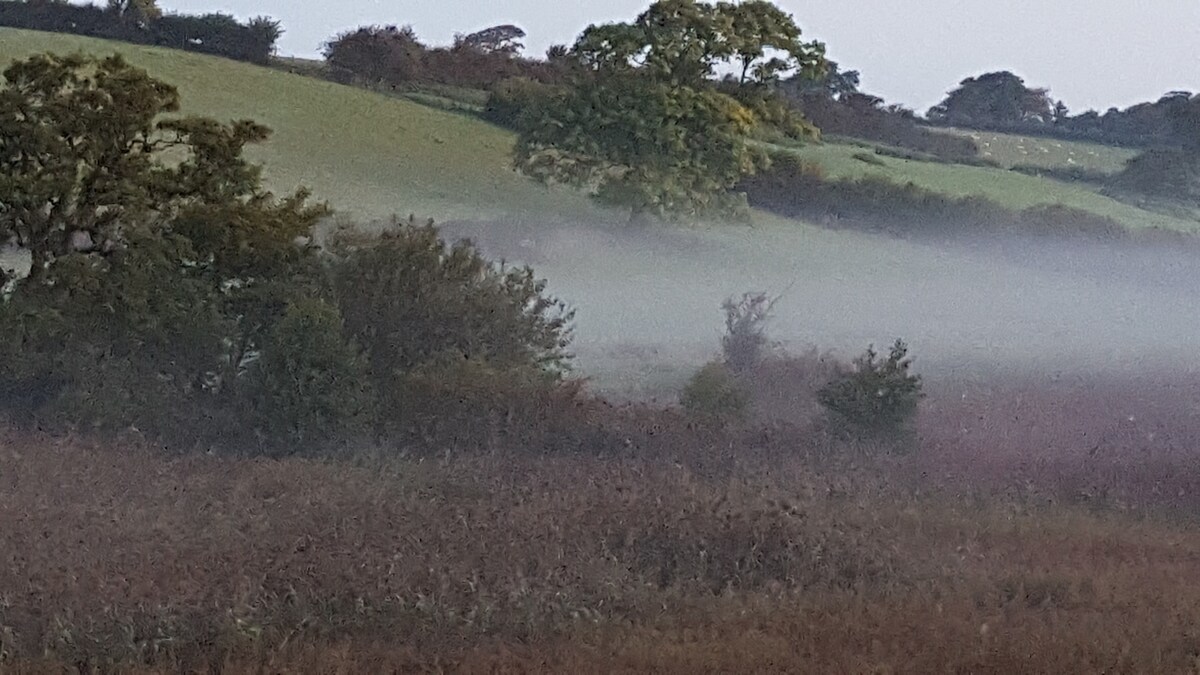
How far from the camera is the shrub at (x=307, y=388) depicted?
13.6m

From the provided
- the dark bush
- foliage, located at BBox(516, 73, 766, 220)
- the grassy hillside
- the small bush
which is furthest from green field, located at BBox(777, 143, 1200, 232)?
the grassy hillside

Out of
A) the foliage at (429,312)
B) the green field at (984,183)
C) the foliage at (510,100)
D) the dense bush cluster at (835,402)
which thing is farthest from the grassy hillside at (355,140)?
the foliage at (429,312)

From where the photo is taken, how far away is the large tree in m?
38.3

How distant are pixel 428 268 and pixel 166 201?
10.1 ft

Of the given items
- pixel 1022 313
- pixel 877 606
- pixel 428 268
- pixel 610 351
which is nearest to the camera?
pixel 877 606

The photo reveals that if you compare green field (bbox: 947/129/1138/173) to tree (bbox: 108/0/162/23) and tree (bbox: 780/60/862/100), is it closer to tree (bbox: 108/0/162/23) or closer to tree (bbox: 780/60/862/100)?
tree (bbox: 780/60/862/100)

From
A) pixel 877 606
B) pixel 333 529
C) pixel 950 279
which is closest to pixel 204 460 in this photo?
pixel 333 529

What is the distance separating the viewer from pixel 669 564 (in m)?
9.88

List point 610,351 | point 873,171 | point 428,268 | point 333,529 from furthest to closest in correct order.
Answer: point 873,171 < point 610,351 < point 428,268 < point 333,529

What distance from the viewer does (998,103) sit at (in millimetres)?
78500

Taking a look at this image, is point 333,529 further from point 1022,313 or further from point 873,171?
point 873,171

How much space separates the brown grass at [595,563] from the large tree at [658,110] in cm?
2492

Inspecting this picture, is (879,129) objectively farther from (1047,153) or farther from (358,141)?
(358,141)

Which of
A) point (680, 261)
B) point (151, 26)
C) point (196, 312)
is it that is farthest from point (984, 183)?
point (196, 312)
